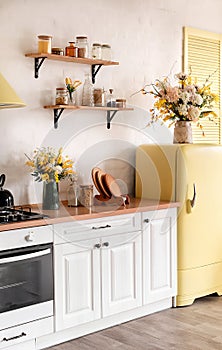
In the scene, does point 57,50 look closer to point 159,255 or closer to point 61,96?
point 61,96

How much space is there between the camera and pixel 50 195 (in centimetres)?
406

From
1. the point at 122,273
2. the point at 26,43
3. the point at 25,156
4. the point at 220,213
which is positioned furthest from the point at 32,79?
the point at 220,213

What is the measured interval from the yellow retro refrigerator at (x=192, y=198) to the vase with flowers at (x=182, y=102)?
0.85 feet

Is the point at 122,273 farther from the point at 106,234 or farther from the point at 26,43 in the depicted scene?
the point at 26,43

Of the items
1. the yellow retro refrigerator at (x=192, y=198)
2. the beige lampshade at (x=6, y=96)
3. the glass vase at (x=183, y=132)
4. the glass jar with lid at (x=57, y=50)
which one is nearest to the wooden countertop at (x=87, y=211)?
the yellow retro refrigerator at (x=192, y=198)

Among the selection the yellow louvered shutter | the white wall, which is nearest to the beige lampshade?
the white wall

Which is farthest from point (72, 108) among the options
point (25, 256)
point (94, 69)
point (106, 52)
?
point (25, 256)

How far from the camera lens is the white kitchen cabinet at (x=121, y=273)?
407 centimetres

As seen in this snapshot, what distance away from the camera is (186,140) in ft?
15.8

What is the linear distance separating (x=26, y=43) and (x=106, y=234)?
147 cm

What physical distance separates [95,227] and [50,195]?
38 cm

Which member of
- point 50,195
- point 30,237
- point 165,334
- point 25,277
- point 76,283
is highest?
point 50,195

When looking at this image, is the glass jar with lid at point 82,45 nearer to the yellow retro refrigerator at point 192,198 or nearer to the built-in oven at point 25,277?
the yellow retro refrigerator at point 192,198

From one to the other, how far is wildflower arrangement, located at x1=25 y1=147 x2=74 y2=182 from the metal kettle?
0.25 m
